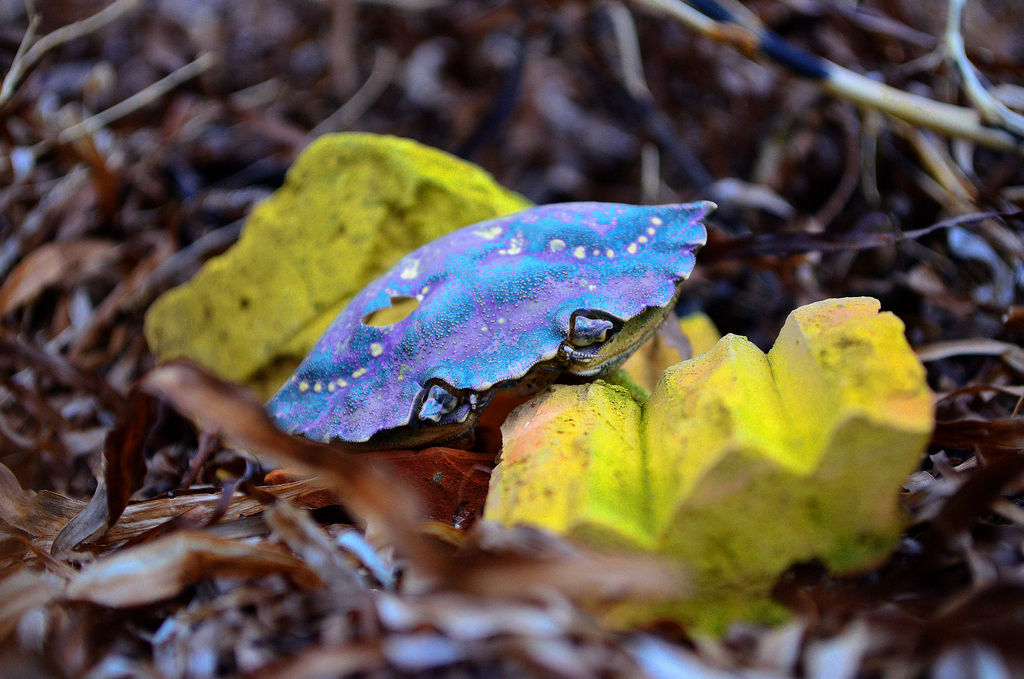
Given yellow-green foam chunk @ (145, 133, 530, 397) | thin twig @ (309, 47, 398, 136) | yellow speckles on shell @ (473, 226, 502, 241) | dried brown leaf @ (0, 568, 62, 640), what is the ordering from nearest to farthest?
dried brown leaf @ (0, 568, 62, 640) → yellow speckles on shell @ (473, 226, 502, 241) → yellow-green foam chunk @ (145, 133, 530, 397) → thin twig @ (309, 47, 398, 136)

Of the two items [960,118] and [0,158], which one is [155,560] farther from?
[960,118]

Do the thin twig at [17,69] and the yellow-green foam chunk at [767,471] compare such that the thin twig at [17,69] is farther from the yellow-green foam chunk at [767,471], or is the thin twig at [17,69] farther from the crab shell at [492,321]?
the yellow-green foam chunk at [767,471]

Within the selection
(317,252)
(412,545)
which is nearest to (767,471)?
(412,545)

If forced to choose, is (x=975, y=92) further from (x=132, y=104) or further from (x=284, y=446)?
(x=132, y=104)

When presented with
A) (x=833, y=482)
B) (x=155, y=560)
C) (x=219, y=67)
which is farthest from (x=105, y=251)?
(x=833, y=482)

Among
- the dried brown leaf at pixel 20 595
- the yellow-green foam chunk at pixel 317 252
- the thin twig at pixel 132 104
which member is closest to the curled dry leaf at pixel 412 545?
the dried brown leaf at pixel 20 595

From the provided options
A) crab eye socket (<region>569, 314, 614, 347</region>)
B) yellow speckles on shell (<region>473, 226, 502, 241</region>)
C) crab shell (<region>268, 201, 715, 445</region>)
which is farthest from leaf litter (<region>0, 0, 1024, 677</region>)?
yellow speckles on shell (<region>473, 226, 502, 241</region>)

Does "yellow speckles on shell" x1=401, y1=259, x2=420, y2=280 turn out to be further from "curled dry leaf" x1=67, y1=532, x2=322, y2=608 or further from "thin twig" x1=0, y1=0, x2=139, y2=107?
"thin twig" x1=0, y1=0, x2=139, y2=107
